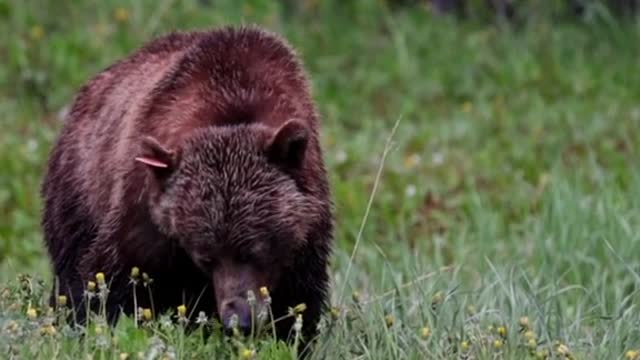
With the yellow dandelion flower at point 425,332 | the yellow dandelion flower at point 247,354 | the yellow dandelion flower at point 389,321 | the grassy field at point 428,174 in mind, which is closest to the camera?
the yellow dandelion flower at point 247,354

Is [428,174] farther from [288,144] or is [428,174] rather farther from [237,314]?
[237,314]

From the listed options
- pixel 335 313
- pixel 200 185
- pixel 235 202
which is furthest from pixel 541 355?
pixel 200 185

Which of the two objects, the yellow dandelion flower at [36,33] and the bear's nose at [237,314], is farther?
the yellow dandelion flower at [36,33]

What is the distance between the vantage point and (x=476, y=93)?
39.5 ft

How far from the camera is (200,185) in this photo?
527cm

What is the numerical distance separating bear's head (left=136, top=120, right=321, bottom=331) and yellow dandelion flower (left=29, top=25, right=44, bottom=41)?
6.77 m

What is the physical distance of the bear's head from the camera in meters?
5.23

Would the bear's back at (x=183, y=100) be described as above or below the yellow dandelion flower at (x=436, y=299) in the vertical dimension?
above

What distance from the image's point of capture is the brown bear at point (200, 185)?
5270mm

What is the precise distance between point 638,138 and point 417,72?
7.15 feet

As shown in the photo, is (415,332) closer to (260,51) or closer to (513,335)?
(513,335)

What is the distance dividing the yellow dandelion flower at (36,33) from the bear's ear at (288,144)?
692 centimetres

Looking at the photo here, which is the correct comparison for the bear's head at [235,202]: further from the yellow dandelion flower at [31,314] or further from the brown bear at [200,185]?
the yellow dandelion flower at [31,314]

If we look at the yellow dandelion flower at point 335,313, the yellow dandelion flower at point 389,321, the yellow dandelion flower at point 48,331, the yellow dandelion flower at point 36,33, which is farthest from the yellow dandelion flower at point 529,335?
the yellow dandelion flower at point 36,33
